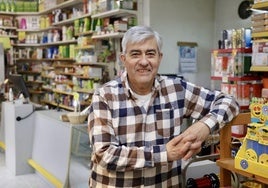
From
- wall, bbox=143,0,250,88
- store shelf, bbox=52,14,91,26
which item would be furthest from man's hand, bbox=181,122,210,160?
store shelf, bbox=52,14,91,26

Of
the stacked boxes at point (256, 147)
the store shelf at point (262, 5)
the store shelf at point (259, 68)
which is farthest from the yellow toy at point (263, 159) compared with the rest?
the store shelf at point (262, 5)

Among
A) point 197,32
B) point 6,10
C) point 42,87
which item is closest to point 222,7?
point 197,32

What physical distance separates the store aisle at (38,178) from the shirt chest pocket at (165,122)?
1624 millimetres

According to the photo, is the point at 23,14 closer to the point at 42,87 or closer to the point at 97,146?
the point at 42,87

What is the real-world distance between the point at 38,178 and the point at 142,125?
3382 millimetres

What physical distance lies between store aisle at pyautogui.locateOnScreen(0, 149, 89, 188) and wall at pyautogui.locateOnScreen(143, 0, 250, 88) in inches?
82.7

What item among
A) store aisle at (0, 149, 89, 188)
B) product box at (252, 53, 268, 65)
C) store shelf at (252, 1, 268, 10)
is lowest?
store aisle at (0, 149, 89, 188)

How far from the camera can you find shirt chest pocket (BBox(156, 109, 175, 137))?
5.26 ft

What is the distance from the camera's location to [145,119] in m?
1.58

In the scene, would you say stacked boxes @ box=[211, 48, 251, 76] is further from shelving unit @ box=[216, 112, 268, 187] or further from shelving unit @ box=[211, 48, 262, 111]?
shelving unit @ box=[216, 112, 268, 187]

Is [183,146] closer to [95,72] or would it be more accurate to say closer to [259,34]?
[259,34]

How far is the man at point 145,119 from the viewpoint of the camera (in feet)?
4.61

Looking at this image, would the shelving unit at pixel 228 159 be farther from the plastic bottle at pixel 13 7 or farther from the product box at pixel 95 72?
the plastic bottle at pixel 13 7

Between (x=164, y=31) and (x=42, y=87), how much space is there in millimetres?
4739
